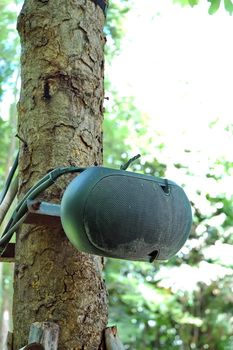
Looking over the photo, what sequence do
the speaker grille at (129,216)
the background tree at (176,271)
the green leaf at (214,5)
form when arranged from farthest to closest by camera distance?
the background tree at (176,271) → the green leaf at (214,5) → the speaker grille at (129,216)

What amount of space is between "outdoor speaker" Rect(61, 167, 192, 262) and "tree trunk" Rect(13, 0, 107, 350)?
153 millimetres

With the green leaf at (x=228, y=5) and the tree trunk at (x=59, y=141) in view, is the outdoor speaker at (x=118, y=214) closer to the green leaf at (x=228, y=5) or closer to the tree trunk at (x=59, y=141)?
the tree trunk at (x=59, y=141)

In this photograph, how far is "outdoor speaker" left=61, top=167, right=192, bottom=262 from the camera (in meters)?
0.83

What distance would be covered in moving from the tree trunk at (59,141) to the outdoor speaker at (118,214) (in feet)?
0.50

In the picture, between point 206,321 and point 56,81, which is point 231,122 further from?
point 56,81

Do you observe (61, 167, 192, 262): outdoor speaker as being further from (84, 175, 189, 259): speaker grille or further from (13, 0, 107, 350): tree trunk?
(13, 0, 107, 350): tree trunk

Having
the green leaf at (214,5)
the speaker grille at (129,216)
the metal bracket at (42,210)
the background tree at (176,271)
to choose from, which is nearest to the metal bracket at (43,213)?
the metal bracket at (42,210)

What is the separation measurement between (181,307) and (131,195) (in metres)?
4.82

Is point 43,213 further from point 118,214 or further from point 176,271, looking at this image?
point 176,271

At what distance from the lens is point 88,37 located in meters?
1.19

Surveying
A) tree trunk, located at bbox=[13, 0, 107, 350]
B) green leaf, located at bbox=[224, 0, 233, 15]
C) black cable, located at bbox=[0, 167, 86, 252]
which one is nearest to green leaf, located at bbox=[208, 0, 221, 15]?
green leaf, located at bbox=[224, 0, 233, 15]

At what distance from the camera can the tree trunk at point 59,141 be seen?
0.98 m

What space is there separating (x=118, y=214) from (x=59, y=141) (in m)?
0.30

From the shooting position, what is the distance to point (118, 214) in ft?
2.73
